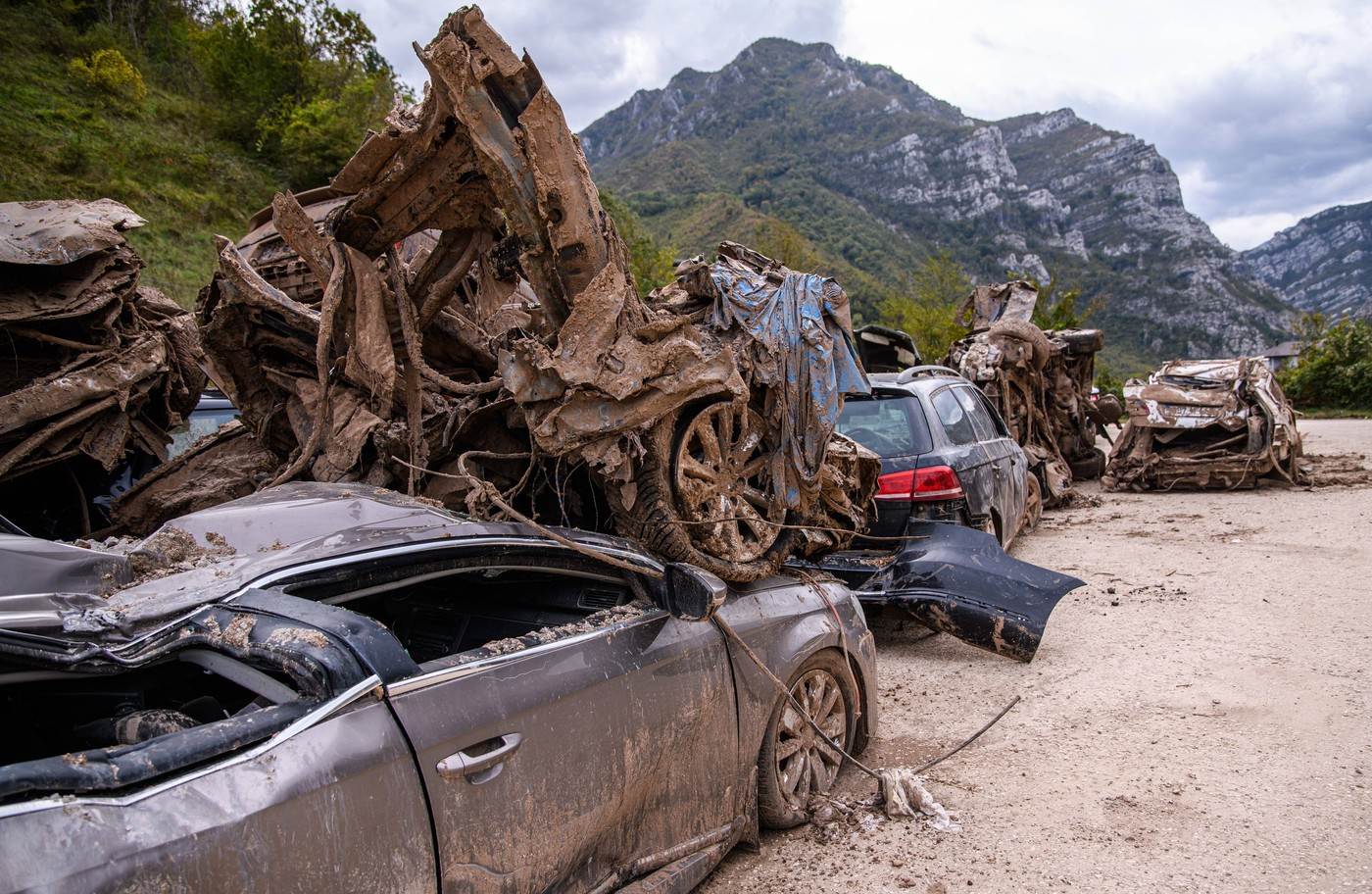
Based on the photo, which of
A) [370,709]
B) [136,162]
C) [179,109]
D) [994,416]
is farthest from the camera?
[179,109]

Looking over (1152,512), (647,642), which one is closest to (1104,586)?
(1152,512)

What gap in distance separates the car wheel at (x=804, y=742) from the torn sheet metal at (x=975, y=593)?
Answer: 5.14 feet

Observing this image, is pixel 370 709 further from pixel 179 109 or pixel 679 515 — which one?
pixel 179 109

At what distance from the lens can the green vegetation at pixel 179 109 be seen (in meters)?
21.6

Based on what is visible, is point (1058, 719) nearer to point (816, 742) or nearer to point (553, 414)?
point (816, 742)

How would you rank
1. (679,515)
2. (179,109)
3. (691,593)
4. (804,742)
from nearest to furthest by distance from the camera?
(691,593) < (804,742) < (679,515) < (179,109)

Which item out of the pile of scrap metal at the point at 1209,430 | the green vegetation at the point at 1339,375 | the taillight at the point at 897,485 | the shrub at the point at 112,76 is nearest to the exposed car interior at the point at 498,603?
the taillight at the point at 897,485

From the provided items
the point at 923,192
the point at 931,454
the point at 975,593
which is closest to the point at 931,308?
the point at 931,454

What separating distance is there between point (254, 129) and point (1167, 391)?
110 ft

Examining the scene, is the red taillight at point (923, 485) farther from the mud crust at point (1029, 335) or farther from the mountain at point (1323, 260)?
the mountain at point (1323, 260)

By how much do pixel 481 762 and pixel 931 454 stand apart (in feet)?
15.3

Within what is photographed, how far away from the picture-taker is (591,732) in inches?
95.2

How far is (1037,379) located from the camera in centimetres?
1202

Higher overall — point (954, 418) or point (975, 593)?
point (954, 418)
